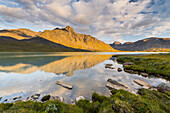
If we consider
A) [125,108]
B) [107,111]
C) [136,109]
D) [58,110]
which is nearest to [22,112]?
[58,110]

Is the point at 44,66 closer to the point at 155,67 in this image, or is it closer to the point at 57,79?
the point at 57,79

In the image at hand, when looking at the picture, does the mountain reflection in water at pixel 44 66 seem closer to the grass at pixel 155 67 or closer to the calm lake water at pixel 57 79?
the calm lake water at pixel 57 79

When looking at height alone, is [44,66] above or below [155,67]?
below

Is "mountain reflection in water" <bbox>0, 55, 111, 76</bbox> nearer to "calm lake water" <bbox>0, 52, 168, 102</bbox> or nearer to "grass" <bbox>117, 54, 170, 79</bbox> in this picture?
"calm lake water" <bbox>0, 52, 168, 102</bbox>

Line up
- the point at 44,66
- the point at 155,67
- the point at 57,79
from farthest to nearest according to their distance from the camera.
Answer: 1. the point at 44,66
2. the point at 155,67
3. the point at 57,79

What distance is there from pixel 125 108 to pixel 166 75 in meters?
25.3

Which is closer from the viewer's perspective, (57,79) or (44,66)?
(57,79)

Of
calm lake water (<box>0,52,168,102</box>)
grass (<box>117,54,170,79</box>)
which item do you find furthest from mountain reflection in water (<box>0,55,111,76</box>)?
grass (<box>117,54,170,79</box>)

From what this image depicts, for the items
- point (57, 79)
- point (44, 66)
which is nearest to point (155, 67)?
point (57, 79)

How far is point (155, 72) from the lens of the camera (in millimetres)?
23859

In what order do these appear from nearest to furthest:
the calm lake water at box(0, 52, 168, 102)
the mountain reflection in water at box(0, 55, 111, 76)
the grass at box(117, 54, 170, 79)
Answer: the calm lake water at box(0, 52, 168, 102), the grass at box(117, 54, 170, 79), the mountain reflection in water at box(0, 55, 111, 76)

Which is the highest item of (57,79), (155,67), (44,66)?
(155,67)

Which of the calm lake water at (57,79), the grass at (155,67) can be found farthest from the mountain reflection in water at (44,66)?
the grass at (155,67)

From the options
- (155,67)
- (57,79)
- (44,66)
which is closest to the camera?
(57,79)
